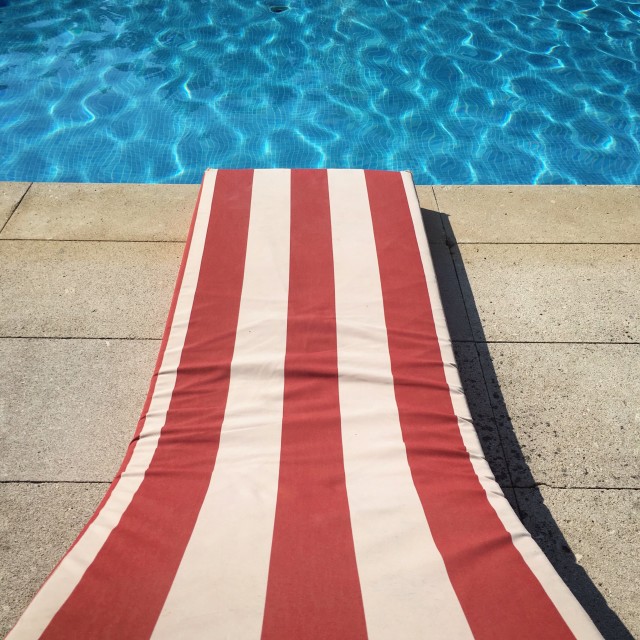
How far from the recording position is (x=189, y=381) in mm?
3332

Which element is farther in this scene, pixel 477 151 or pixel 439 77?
pixel 439 77

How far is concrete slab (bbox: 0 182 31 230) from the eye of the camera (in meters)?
5.11

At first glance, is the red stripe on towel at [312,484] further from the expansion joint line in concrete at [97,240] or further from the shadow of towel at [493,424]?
the expansion joint line in concrete at [97,240]

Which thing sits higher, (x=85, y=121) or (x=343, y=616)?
(x=343, y=616)

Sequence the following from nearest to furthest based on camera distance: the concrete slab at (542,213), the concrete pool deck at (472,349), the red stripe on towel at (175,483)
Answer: the red stripe on towel at (175,483) < the concrete pool deck at (472,349) < the concrete slab at (542,213)

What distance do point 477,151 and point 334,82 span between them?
2.26 metres

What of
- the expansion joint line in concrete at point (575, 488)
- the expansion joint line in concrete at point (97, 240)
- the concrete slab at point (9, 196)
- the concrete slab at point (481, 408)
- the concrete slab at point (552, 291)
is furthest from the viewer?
the concrete slab at point (9, 196)

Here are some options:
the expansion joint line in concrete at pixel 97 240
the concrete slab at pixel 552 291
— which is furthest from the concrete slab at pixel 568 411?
the expansion joint line in concrete at pixel 97 240

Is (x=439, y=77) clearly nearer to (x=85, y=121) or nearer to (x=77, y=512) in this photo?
(x=85, y=121)

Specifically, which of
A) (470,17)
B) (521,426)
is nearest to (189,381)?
(521,426)

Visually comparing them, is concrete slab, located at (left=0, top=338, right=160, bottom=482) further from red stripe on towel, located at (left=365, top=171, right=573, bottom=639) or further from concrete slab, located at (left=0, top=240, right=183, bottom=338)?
red stripe on towel, located at (left=365, top=171, right=573, bottom=639)

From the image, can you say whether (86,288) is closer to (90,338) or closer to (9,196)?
(90,338)

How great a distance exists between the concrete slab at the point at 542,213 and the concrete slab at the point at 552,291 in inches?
6.0

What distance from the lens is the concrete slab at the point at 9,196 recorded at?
16.8ft
